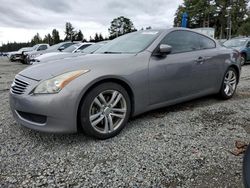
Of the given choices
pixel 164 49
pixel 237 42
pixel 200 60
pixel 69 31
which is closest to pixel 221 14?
pixel 237 42

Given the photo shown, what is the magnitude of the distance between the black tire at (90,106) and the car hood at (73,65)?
0.24m

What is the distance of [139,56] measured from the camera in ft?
10.2

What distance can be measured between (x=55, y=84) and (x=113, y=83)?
0.67 metres

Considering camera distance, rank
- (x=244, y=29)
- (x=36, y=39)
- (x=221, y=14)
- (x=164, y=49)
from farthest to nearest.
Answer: (x=36, y=39) < (x=221, y=14) < (x=244, y=29) < (x=164, y=49)

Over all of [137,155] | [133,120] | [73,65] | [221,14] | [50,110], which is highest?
[221,14]

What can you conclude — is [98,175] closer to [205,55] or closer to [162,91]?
[162,91]

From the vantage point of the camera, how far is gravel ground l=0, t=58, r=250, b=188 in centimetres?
206

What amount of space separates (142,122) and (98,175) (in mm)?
1363

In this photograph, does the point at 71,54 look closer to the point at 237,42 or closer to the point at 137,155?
the point at 137,155

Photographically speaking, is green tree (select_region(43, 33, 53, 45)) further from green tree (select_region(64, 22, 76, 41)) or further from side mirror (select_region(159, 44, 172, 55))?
side mirror (select_region(159, 44, 172, 55))

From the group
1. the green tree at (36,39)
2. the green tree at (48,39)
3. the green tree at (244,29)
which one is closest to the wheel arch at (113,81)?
the green tree at (244,29)

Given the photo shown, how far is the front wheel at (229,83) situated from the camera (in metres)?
4.38

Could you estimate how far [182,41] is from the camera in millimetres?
3750

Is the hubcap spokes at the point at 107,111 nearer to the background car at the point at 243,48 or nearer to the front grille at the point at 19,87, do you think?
the front grille at the point at 19,87
